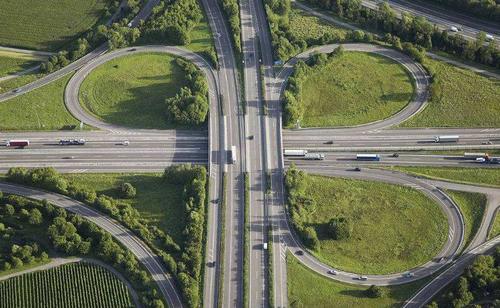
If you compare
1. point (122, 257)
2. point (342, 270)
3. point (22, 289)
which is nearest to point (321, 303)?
point (342, 270)

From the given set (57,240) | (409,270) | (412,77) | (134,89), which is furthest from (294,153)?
(57,240)

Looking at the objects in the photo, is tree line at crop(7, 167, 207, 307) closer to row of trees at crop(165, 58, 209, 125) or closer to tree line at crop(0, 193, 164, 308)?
tree line at crop(0, 193, 164, 308)

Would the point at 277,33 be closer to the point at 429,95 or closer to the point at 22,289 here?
the point at 429,95

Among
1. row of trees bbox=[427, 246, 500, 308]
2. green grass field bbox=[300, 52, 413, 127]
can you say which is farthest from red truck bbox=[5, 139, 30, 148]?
row of trees bbox=[427, 246, 500, 308]

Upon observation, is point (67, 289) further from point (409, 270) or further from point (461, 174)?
point (461, 174)

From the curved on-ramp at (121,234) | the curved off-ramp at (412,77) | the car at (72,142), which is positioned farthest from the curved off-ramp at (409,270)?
the car at (72,142)

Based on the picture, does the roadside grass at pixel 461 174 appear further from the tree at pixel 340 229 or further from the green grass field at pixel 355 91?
the tree at pixel 340 229

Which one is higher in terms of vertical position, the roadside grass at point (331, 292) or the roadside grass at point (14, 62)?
the roadside grass at point (14, 62)
